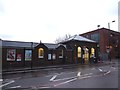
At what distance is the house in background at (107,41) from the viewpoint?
2637 inches

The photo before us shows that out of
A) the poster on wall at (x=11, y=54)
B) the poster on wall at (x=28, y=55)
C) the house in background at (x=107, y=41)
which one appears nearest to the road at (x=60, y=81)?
the poster on wall at (x=11, y=54)

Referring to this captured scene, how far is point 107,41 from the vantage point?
68062mm

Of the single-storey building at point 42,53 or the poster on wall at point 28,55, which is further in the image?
the poster on wall at point 28,55

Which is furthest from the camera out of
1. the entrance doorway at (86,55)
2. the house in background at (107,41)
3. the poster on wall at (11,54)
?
the house in background at (107,41)

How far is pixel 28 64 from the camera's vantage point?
36.0m

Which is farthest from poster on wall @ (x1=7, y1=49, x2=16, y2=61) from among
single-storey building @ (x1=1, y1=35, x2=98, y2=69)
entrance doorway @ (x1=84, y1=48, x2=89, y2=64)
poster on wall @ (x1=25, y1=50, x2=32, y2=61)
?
entrance doorway @ (x1=84, y1=48, x2=89, y2=64)

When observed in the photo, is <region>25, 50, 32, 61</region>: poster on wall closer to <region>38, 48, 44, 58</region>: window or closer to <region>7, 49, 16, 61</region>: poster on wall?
<region>38, 48, 44, 58</region>: window

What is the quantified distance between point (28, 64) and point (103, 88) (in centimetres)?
2492

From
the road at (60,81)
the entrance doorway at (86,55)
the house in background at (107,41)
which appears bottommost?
the road at (60,81)

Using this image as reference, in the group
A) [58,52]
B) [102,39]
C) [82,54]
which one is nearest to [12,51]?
[58,52]

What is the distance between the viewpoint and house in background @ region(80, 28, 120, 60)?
6699cm

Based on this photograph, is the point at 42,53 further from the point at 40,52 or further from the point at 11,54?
the point at 11,54

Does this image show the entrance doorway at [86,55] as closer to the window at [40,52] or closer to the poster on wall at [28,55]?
the window at [40,52]

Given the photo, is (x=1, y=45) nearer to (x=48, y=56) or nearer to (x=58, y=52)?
(x=48, y=56)
